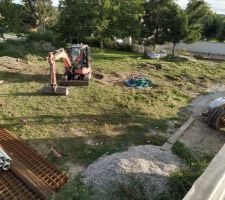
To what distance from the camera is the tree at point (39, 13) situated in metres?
35.4

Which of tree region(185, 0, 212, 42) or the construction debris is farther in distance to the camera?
tree region(185, 0, 212, 42)

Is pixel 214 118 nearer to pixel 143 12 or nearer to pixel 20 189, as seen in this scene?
pixel 20 189

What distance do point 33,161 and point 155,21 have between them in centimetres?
2006

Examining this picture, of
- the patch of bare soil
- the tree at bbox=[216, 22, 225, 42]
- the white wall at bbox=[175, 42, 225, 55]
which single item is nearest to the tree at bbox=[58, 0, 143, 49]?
the white wall at bbox=[175, 42, 225, 55]

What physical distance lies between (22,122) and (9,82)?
5.17 m

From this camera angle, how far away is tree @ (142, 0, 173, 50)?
25.1 meters

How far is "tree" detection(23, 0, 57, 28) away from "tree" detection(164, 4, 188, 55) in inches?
652

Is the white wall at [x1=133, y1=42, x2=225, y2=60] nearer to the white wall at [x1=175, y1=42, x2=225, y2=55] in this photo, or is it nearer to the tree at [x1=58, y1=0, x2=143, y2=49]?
the white wall at [x1=175, y1=42, x2=225, y2=55]

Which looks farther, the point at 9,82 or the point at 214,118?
the point at 9,82

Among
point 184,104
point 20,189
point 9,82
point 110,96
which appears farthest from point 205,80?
point 20,189

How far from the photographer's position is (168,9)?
24.8 meters

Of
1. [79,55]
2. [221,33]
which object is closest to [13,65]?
[79,55]

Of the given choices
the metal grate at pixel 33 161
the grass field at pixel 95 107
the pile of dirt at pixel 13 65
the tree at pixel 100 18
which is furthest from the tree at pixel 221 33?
the metal grate at pixel 33 161

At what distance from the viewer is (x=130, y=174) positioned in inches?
279
